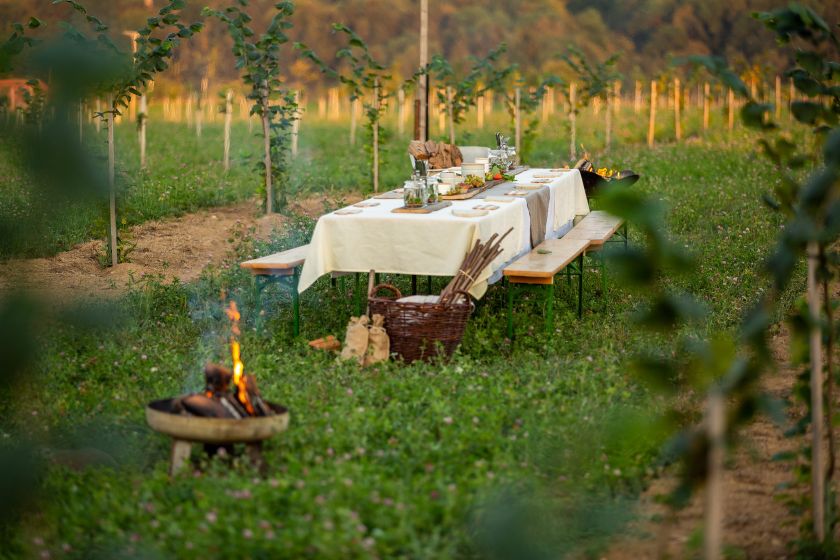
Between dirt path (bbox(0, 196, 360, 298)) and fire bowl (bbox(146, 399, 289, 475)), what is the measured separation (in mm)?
2445

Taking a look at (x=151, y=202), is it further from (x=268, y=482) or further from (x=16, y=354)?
(x=16, y=354)

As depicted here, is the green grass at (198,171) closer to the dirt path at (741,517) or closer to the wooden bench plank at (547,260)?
the dirt path at (741,517)

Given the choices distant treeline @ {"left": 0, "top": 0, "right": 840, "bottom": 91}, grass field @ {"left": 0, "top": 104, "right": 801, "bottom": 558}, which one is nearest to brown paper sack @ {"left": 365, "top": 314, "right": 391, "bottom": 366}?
grass field @ {"left": 0, "top": 104, "right": 801, "bottom": 558}

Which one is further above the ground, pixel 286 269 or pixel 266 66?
pixel 266 66

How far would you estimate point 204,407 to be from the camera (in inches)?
153

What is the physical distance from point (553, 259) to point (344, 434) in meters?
2.65

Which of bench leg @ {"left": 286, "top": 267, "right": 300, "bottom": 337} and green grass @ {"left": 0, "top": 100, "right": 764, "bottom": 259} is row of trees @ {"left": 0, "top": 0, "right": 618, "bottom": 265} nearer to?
green grass @ {"left": 0, "top": 100, "right": 764, "bottom": 259}

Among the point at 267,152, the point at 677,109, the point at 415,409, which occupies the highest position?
the point at 677,109

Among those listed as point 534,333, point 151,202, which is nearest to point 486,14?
point 151,202

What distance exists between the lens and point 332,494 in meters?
3.41

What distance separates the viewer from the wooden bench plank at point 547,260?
603 cm

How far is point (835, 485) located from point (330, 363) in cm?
260

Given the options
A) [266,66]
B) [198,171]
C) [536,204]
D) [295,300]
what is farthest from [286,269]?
[198,171]

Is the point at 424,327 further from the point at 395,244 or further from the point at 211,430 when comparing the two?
the point at 211,430
